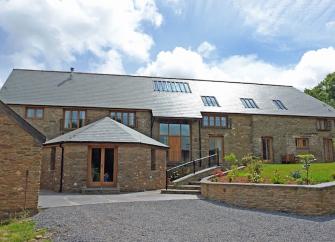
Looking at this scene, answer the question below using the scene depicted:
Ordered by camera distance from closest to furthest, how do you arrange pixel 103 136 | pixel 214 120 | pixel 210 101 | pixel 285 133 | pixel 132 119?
pixel 103 136, pixel 132 119, pixel 214 120, pixel 285 133, pixel 210 101

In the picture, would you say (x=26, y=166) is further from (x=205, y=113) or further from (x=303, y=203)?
(x=205, y=113)

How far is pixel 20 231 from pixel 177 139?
55.6 ft

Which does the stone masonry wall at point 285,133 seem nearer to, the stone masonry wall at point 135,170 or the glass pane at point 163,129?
the glass pane at point 163,129

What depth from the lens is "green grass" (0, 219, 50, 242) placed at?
6871mm

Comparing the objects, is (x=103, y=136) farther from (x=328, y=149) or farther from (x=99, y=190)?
(x=328, y=149)

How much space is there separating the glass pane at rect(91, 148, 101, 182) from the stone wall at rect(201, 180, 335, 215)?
764 centimetres

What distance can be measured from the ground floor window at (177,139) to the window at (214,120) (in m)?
1.60

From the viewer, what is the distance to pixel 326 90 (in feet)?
157

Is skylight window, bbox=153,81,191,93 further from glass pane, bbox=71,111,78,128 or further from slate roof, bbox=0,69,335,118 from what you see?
glass pane, bbox=71,111,78,128

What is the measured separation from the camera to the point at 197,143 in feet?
78.5

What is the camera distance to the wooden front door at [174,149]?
23.5 m

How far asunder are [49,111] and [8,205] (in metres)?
13.3

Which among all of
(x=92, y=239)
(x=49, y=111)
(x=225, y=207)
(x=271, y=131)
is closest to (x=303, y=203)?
(x=225, y=207)

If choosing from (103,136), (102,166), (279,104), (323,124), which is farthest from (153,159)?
(323,124)
